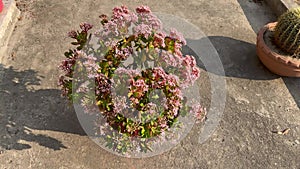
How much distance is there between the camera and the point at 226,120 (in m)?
3.54

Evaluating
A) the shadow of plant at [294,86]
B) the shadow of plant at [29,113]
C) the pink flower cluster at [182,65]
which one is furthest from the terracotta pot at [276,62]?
the shadow of plant at [29,113]

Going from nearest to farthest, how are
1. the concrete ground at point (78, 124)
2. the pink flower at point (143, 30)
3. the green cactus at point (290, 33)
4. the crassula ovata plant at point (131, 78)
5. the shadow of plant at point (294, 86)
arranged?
1. the crassula ovata plant at point (131, 78)
2. the pink flower at point (143, 30)
3. the concrete ground at point (78, 124)
4. the green cactus at point (290, 33)
5. the shadow of plant at point (294, 86)

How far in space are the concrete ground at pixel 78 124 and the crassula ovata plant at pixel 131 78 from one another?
0.55 meters

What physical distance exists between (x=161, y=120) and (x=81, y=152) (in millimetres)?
1013

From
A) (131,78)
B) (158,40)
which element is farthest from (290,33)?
(131,78)

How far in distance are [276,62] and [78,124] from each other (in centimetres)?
268

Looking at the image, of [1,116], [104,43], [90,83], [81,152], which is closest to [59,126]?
[81,152]

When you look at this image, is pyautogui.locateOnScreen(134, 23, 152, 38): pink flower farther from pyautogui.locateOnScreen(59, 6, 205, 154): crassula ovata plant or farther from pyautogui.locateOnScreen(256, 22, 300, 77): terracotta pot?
pyautogui.locateOnScreen(256, 22, 300, 77): terracotta pot

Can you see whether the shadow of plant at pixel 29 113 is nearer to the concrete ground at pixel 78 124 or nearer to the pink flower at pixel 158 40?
the concrete ground at pixel 78 124

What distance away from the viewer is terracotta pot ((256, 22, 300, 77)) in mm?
3863

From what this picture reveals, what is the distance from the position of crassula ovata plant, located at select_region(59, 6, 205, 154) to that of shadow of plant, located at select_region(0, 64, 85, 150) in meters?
0.62

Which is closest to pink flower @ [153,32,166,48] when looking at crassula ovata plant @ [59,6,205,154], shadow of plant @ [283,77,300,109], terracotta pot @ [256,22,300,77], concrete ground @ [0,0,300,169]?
crassula ovata plant @ [59,6,205,154]

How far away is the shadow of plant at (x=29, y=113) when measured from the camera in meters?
3.21

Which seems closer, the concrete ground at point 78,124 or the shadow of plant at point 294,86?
the concrete ground at point 78,124
